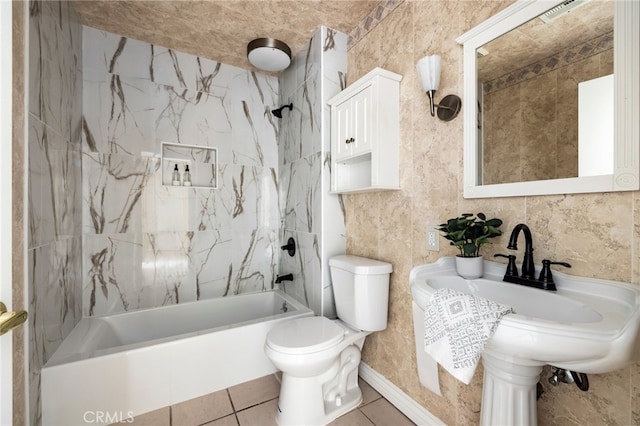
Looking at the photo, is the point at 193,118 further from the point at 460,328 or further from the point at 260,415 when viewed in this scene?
the point at 460,328

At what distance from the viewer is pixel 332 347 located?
Result: 1450mm

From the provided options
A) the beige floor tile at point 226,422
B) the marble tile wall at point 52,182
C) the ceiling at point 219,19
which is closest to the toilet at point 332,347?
the beige floor tile at point 226,422

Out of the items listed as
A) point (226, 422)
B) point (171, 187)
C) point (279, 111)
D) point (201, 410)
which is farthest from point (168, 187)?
point (226, 422)

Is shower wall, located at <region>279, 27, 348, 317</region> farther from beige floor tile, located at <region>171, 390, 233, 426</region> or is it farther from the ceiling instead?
beige floor tile, located at <region>171, 390, 233, 426</region>

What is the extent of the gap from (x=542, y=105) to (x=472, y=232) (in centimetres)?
57

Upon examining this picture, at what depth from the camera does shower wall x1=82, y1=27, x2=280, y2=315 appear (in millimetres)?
2033

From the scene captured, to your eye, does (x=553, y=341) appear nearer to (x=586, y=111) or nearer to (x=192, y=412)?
(x=586, y=111)

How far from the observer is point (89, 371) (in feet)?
4.56

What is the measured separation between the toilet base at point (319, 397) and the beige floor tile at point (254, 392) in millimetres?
179

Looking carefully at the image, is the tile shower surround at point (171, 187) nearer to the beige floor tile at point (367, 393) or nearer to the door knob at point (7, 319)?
the beige floor tile at point (367, 393)

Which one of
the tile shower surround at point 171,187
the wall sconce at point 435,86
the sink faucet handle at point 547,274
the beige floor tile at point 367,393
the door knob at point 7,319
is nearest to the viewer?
the door knob at point 7,319

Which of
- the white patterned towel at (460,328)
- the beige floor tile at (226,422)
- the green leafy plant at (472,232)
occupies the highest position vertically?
the green leafy plant at (472,232)

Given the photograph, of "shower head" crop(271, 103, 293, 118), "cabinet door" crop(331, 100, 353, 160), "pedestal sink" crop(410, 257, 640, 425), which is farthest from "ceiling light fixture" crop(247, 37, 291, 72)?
"pedestal sink" crop(410, 257, 640, 425)

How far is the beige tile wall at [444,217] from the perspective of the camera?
2.85 ft
